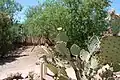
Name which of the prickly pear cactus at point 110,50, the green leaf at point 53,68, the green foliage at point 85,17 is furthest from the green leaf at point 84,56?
the green foliage at point 85,17

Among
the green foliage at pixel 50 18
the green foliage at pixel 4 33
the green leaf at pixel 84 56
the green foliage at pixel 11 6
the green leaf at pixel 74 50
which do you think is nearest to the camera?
the green leaf at pixel 74 50

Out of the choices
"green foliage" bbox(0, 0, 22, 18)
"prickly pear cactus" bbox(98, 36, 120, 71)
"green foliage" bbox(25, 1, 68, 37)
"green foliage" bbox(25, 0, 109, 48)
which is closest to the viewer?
"prickly pear cactus" bbox(98, 36, 120, 71)

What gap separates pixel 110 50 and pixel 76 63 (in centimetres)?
94

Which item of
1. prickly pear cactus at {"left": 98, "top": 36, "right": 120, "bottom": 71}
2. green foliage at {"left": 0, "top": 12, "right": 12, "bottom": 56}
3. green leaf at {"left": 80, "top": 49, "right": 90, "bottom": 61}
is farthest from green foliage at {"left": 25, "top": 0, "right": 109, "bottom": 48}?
green leaf at {"left": 80, "top": 49, "right": 90, "bottom": 61}

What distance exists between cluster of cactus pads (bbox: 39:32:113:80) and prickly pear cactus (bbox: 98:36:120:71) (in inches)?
21.1

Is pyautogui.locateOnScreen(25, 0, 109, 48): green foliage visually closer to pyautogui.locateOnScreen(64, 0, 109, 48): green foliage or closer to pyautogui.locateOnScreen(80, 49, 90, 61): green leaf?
pyautogui.locateOnScreen(64, 0, 109, 48): green foliage

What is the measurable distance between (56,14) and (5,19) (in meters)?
3.99

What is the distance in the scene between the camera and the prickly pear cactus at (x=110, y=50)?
3985 mm

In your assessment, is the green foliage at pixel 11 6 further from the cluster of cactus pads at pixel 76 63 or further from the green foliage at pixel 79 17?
the cluster of cactus pads at pixel 76 63

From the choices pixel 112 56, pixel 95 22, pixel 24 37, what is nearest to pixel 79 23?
pixel 95 22

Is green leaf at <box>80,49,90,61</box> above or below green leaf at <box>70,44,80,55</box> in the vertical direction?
below

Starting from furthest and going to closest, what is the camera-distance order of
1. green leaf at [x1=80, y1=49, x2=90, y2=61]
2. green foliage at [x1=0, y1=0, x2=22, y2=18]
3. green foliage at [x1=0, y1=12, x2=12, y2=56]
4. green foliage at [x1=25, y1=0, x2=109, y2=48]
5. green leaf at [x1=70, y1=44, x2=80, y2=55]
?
green foliage at [x1=0, y1=0, x2=22, y2=18] < green foliage at [x1=0, y1=12, x2=12, y2=56] < green foliage at [x1=25, y1=0, x2=109, y2=48] < green leaf at [x1=80, y1=49, x2=90, y2=61] < green leaf at [x1=70, y1=44, x2=80, y2=55]

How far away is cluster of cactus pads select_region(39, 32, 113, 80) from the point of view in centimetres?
312

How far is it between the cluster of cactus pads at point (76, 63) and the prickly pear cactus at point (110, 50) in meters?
0.54
